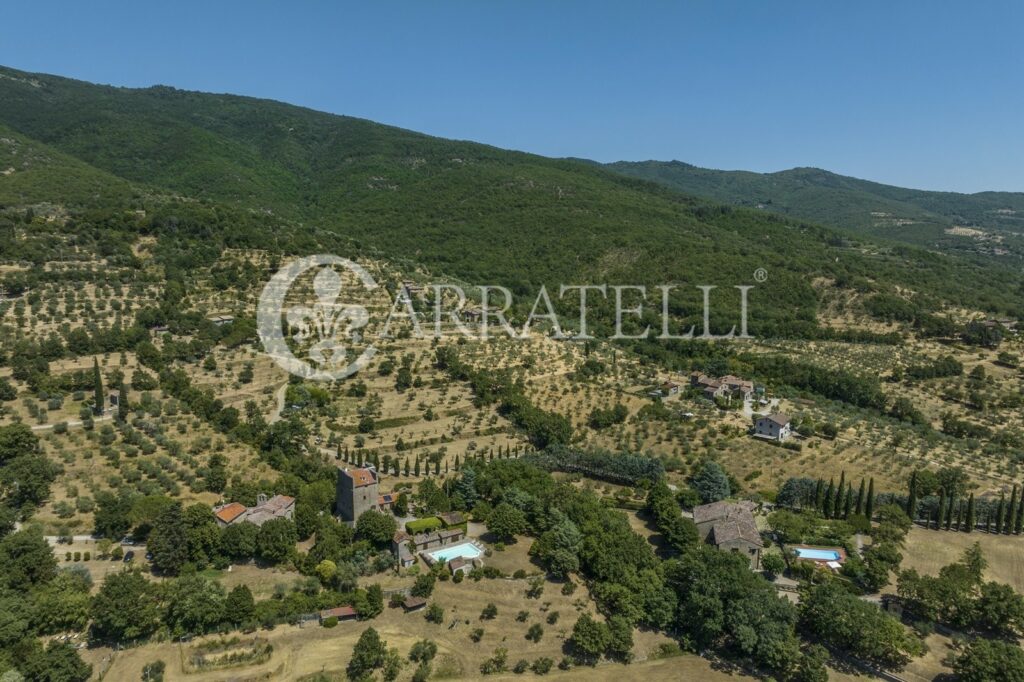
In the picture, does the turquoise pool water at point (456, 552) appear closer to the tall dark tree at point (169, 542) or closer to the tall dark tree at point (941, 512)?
the tall dark tree at point (169, 542)

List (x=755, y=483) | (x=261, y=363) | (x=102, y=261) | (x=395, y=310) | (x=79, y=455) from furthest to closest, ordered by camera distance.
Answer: (x=395, y=310) → (x=102, y=261) → (x=261, y=363) → (x=755, y=483) → (x=79, y=455)

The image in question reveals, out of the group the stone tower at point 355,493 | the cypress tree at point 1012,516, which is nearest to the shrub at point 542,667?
the stone tower at point 355,493

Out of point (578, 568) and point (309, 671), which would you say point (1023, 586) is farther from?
point (309, 671)

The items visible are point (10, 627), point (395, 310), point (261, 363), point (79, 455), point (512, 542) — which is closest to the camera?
point (10, 627)

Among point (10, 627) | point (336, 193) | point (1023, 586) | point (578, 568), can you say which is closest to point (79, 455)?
point (10, 627)

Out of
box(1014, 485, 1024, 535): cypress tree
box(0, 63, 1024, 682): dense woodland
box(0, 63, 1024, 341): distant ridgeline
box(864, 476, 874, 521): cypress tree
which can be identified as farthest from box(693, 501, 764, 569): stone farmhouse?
box(0, 63, 1024, 341): distant ridgeline

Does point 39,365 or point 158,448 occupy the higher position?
point 39,365
